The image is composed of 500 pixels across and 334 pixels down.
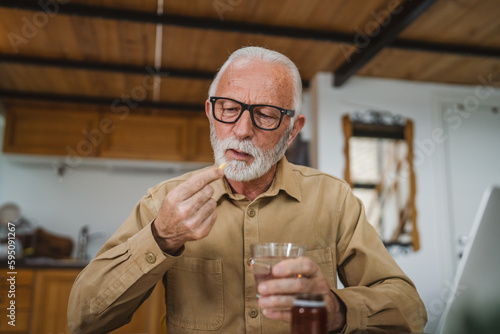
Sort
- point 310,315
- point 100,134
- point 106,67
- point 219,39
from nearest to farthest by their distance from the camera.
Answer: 1. point 310,315
2. point 219,39
3. point 106,67
4. point 100,134

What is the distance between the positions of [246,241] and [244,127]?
1.10 feet

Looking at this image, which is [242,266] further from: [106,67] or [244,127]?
[106,67]

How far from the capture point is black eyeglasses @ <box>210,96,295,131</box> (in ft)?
3.88

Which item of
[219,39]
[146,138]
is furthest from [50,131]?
[219,39]

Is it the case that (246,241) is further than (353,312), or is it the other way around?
(246,241)

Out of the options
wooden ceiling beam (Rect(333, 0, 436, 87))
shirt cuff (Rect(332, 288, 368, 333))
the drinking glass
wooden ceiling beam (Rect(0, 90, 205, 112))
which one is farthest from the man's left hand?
wooden ceiling beam (Rect(0, 90, 205, 112))

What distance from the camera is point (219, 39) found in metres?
3.10

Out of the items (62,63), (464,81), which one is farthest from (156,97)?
(464,81)

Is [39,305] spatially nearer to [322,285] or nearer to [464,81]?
[322,285]

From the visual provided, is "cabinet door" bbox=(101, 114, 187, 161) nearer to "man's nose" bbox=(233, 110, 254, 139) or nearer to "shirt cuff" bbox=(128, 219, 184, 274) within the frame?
"man's nose" bbox=(233, 110, 254, 139)

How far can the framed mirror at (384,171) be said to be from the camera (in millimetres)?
3572

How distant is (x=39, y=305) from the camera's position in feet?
11.0

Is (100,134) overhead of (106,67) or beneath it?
beneath

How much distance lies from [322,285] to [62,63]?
3.44m
